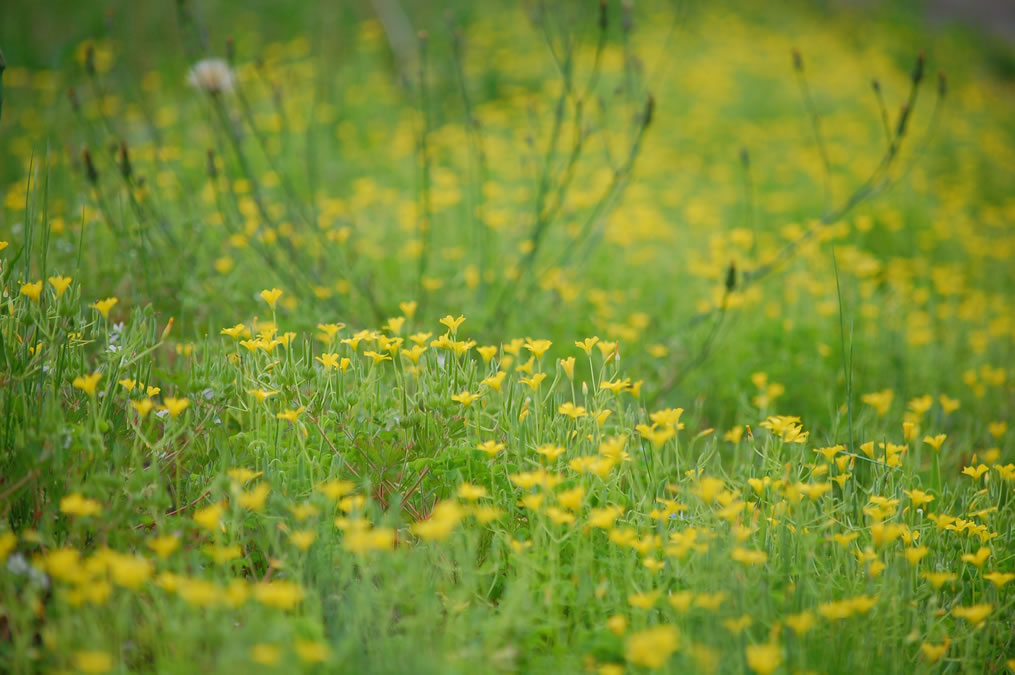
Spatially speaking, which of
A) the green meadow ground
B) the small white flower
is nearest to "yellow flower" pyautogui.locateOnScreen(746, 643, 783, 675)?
the green meadow ground

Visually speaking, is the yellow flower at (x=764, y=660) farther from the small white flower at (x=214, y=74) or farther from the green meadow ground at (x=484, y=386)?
the small white flower at (x=214, y=74)

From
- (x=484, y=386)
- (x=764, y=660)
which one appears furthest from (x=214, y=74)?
(x=764, y=660)

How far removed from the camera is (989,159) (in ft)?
23.6

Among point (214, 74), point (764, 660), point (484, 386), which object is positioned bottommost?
point (764, 660)

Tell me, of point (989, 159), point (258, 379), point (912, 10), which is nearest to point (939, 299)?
point (989, 159)

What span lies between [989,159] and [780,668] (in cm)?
744

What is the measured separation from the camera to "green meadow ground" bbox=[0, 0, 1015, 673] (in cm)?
151

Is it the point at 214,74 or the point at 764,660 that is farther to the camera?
the point at 214,74

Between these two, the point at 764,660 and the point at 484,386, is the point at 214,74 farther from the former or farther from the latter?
the point at 764,660

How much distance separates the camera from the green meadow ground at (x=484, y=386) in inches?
59.6

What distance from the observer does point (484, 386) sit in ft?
6.66

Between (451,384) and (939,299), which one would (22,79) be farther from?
(939,299)

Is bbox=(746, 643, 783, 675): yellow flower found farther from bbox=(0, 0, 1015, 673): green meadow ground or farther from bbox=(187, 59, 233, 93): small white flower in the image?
bbox=(187, 59, 233, 93): small white flower

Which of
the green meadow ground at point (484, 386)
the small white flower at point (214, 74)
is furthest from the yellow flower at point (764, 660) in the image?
the small white flower at point (214, 74)
